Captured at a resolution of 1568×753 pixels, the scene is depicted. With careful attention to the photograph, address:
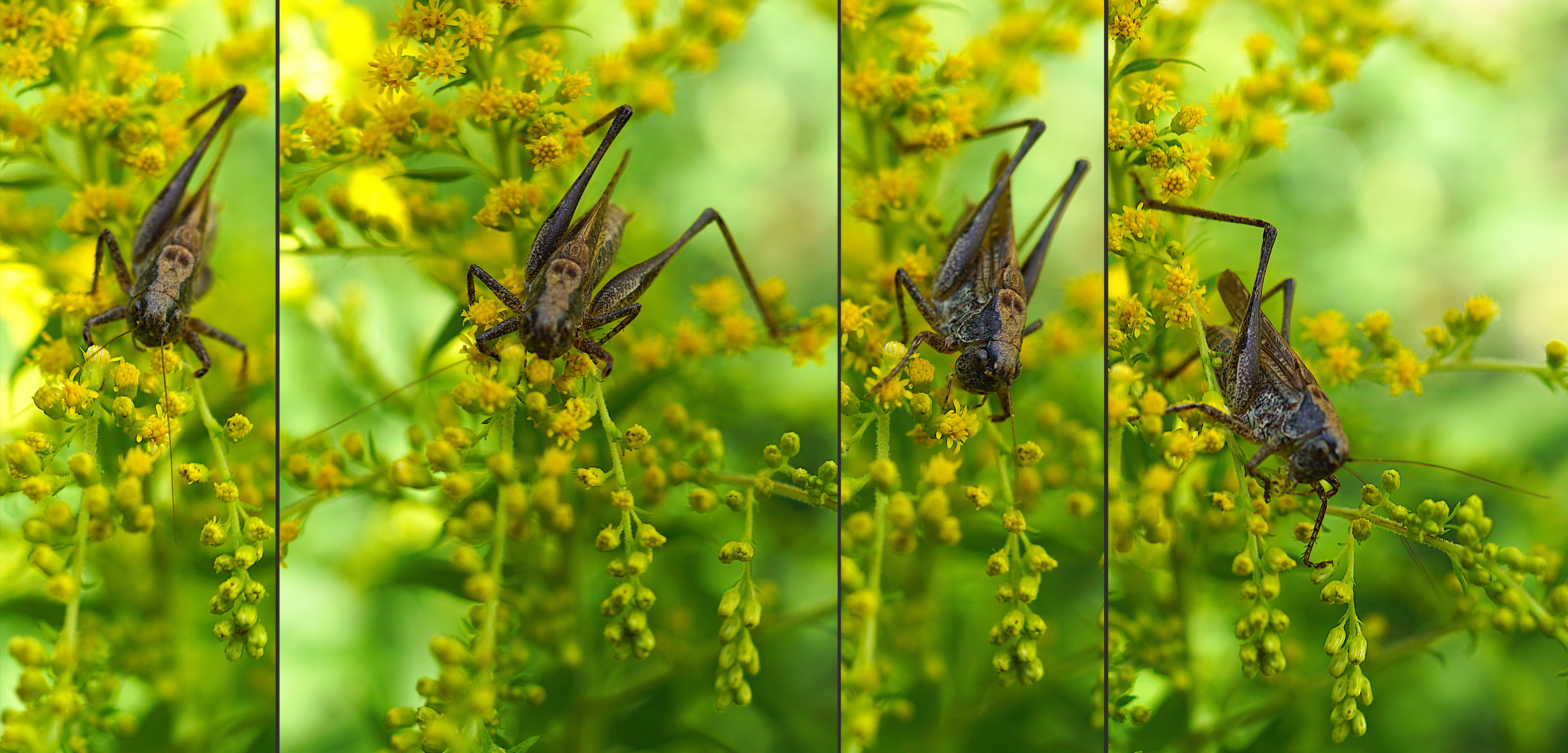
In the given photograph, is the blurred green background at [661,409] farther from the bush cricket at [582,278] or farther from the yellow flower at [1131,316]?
the yellow flower at [1131,316]

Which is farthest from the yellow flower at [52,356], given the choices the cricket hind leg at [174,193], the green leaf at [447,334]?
the green leaf at [447,334]

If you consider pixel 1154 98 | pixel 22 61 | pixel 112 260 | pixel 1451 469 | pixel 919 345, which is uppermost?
pixel 22 61

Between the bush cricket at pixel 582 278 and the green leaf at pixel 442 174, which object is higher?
the green leaf at pixel 442 174

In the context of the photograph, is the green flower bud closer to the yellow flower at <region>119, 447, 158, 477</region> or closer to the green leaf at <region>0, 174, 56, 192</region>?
the yellow flower at <region>119, 447, 158, 477</region>

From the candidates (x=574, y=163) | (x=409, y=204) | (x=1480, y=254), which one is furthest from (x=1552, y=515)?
(x=409, y=204)

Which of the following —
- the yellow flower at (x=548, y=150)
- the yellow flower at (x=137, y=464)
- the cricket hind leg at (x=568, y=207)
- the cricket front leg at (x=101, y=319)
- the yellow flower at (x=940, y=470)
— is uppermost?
the cricket front leg at (x=101, y=319)

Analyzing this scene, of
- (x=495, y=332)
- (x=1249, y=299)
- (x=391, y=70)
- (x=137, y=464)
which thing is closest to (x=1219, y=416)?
(x=1249, y=299)

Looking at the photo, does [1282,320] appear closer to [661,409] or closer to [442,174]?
[661,409]
